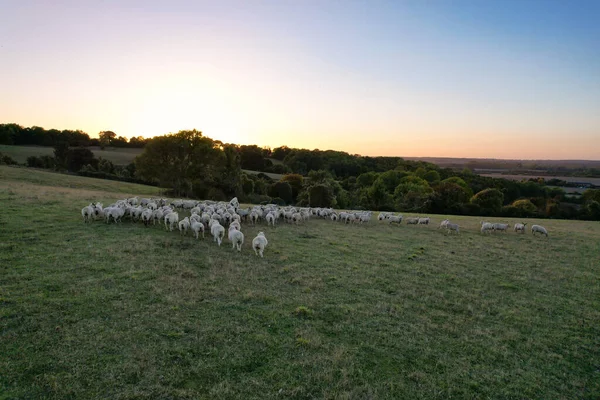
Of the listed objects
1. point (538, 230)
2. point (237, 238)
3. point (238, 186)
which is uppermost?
point (237, 238)

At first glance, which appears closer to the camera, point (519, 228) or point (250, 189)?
point (519, 228)

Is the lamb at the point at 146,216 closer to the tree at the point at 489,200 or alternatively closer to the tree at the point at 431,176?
the tree at the point at 489,200

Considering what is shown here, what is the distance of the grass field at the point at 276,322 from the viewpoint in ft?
21.4

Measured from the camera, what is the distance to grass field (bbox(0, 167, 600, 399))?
6.52 meters

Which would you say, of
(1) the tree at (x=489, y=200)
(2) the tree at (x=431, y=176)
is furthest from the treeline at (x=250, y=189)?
(2) the tree at (x=431, y=176)

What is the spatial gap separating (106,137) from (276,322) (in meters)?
133

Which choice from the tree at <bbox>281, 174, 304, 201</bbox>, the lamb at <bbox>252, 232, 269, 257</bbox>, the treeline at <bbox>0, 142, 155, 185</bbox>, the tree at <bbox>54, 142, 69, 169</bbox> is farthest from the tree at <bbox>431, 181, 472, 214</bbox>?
the tree at <bbox>54, 142, 69, 169</bbox>

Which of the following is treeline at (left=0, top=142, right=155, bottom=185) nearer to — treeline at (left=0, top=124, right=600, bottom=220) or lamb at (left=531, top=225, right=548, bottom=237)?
treeline at (left=0, top=124, right=600, bottom=220)

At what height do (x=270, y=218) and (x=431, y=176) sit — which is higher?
(x=431, y=176)

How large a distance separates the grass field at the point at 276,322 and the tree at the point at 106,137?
365 feet

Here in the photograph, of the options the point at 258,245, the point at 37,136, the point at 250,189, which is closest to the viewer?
the point at 258,245

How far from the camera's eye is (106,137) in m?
120

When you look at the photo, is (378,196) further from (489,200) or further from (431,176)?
(431,176)

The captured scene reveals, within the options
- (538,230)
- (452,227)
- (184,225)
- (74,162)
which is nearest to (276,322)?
(184,225)
